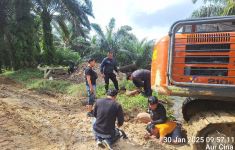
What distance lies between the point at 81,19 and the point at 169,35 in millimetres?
16963

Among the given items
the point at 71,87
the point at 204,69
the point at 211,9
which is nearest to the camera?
the point at 204,69

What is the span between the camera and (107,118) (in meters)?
7.19

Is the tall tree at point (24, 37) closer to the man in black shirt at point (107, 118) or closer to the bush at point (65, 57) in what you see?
the bush at point (65, 57)

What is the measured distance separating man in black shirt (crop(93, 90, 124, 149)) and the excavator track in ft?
4.74

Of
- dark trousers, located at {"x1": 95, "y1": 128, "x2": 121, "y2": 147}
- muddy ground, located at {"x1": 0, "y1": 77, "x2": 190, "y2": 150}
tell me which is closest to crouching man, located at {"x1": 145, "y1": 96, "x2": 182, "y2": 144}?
muddy ground, located at {"x1": 0, "y1": 77, "x2": 190, "y2": 150}

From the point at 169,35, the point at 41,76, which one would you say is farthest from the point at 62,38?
the point at 169,35

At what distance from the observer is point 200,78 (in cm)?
648

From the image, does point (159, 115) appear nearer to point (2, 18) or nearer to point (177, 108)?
point (177, 108)

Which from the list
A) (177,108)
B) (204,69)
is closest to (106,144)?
(204,69)

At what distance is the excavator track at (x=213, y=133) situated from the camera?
6426 mm

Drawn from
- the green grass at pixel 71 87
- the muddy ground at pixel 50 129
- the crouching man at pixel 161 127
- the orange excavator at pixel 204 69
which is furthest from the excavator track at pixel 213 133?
the green grass at pixel 71 87

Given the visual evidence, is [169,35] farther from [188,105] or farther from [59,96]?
[59,96]

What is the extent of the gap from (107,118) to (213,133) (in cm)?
191

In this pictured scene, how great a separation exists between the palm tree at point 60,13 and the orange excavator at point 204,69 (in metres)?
16.3
